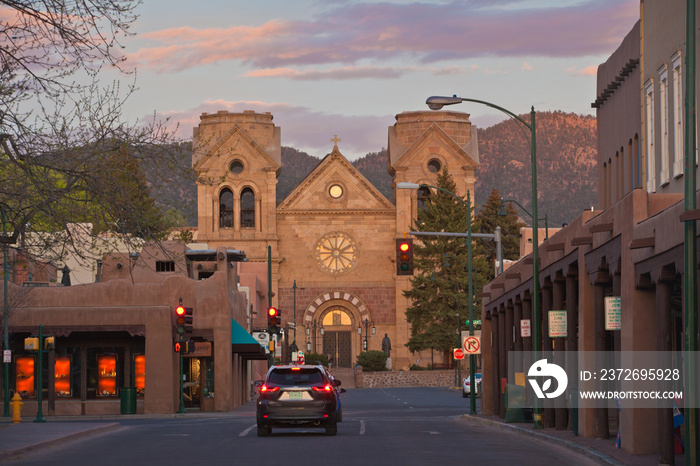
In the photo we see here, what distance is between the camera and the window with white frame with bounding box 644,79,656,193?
28.3 meters

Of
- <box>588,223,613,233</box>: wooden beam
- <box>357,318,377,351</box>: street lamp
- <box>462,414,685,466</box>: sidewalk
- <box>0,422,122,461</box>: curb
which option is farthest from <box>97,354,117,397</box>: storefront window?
<box>357,318,377,351</box>: street lamp

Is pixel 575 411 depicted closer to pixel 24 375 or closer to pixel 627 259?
pixel 627 259

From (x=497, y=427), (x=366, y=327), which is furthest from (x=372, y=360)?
(x=497, y=427)

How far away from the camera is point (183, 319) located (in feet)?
129

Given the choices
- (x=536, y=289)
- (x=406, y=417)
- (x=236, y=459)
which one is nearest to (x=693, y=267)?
(x=236, y=459)

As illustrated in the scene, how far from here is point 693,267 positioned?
1479 cm

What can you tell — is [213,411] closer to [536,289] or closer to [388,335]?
[536,289]

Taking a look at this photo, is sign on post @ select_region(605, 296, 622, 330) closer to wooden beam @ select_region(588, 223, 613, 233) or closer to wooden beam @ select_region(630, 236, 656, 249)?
wooden beam @ select_region(588, 223, 613, 233)

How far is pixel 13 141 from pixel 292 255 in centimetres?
7758

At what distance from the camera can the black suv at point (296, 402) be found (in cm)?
2511

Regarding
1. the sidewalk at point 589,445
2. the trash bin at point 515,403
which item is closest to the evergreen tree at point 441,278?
the trash bin at point 515,403

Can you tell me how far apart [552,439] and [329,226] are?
73.2 m

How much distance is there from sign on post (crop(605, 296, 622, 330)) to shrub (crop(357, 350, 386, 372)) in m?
68.0

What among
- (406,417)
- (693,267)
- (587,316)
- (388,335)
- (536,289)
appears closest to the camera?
(693,267)
